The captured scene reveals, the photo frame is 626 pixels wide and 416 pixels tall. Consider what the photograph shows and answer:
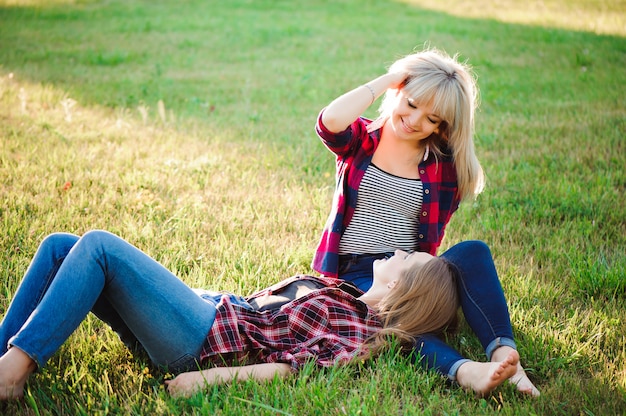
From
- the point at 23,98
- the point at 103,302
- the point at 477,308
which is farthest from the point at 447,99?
the point at 23,98

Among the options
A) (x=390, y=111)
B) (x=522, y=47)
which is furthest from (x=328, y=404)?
(x=522, y=47)

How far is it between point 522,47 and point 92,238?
9.74 metres

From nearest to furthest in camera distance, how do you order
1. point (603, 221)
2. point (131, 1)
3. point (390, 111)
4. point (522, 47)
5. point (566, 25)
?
1. point (390, 111)
2. point (603, 221)
3. point (522, 47)
4. point (566, 25)
5. point (131, 1)

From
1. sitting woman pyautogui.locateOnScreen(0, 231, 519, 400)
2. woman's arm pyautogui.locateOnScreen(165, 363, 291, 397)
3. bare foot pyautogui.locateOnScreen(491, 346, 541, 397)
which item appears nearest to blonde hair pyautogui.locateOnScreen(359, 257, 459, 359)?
sitting woman pyautogui.locateOnScreen(0, 231, 519, 400)

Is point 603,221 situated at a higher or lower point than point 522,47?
lower

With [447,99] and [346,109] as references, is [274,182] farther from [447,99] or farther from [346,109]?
[447,99]

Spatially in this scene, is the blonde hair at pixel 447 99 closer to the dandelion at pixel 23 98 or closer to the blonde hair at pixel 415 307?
the blonde hair at pixel 415 307

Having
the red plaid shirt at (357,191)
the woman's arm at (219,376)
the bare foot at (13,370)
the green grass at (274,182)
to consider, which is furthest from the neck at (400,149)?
the bare foot at (13,370)

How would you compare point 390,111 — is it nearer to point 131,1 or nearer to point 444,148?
point 444,148

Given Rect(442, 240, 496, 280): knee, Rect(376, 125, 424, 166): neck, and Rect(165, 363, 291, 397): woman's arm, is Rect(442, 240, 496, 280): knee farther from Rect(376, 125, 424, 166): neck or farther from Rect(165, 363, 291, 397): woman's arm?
Rect(165, 363, 291, 397): woman's arm

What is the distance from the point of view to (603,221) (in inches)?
172

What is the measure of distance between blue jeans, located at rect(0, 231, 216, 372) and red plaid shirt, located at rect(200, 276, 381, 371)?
87 millimetres

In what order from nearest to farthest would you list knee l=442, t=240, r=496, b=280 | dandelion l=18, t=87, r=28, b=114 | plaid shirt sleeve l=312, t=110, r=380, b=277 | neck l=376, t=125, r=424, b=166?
knee l=442, t=240, r=496, b=280 < plaid shirt sleeve l=312, t=110, r=380, b=277 < neck l=376, t=125, r=424, b=166 < dandelion l=18, t=87, r=28, b=114

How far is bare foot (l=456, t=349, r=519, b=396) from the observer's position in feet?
7.84
